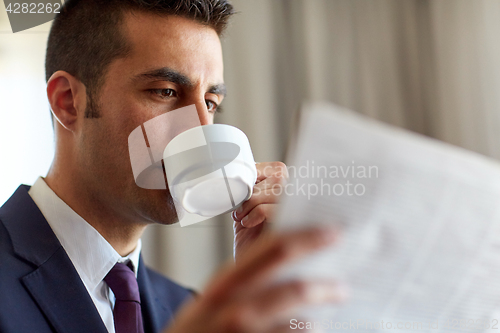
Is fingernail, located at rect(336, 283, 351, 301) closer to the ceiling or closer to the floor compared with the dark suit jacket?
closer to the ceiling

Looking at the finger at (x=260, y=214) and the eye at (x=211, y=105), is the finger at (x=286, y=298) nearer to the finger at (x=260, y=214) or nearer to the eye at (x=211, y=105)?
the finger at (x=260, y=214)

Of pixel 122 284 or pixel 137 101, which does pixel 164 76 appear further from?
pixel 122 284

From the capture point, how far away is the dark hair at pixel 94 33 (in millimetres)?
831

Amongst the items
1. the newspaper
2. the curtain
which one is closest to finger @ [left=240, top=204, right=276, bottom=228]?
the newspaper

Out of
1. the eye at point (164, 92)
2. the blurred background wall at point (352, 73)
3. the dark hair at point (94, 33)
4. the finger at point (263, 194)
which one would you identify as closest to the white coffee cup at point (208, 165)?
the finger at point (263, 194)

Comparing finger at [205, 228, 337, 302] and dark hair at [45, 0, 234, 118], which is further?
dark hair at [45, 0, 234, 118]

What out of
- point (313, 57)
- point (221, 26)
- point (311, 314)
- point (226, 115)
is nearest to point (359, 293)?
point (311, 314)

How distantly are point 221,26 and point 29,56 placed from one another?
20.8 inches

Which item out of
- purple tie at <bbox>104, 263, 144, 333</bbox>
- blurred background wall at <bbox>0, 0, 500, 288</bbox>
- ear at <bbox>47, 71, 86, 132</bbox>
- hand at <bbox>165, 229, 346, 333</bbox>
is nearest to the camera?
hand at <bbox>165, 229, 346, 333</bbox>

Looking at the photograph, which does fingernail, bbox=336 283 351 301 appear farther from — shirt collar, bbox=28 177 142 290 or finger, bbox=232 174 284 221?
shirt collar, bbox=28 177 142 290

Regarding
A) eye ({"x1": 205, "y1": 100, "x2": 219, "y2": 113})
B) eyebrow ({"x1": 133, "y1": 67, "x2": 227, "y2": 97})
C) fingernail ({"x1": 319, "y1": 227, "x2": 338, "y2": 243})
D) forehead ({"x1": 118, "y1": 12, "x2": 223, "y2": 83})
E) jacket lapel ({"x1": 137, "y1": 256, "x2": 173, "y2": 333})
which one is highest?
forehead ({"x1": 118, "y1": 12, "x2": 223, "y2": 83})

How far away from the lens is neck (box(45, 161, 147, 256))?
820 mm

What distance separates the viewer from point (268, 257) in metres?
0.31

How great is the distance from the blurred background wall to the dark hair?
0.46 m
